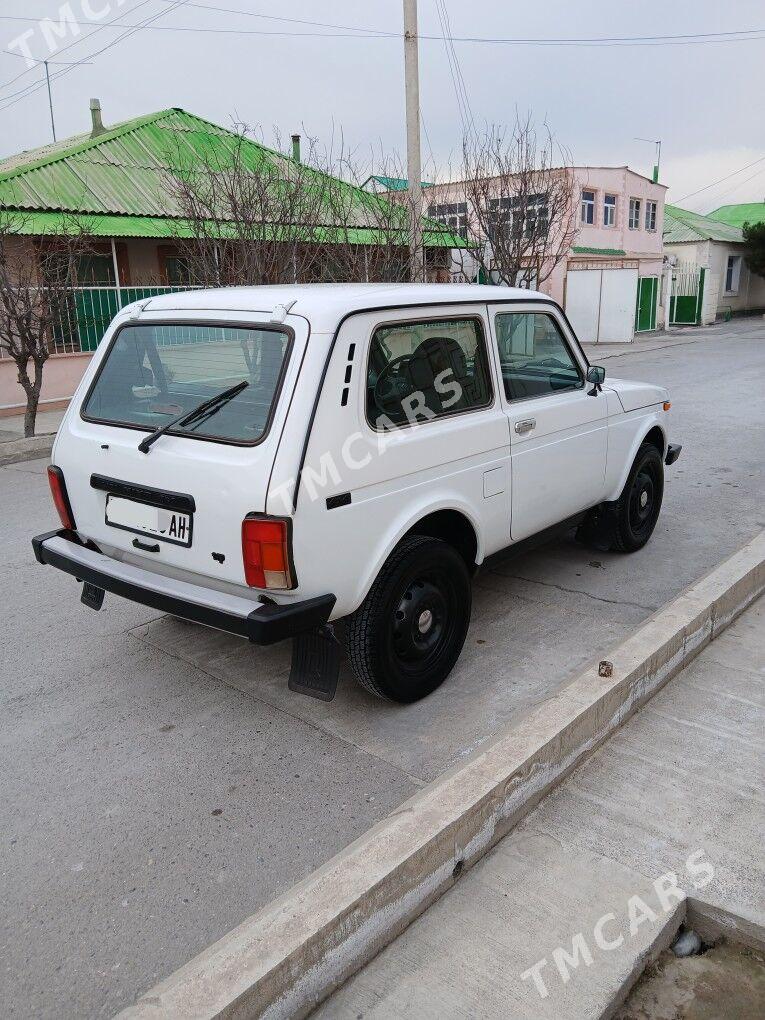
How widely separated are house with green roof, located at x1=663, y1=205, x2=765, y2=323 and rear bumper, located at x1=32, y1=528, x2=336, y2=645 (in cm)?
3303

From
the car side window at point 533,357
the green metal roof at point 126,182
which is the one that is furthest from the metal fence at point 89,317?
the car side window at point 533,357

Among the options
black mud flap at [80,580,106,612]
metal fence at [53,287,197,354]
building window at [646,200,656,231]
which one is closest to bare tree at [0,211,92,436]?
metal fence at [53,287,197,354]

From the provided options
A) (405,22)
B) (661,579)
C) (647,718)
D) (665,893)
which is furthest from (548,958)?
(405,22)

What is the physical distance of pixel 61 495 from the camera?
387cm

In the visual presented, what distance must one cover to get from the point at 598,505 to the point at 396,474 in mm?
2339

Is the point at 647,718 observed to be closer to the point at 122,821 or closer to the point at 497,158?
the point at 122,821

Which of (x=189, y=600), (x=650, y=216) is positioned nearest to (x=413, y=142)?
(x=189, y=600)

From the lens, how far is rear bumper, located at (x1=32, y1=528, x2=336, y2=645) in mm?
3029

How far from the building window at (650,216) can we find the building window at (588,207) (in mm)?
4241

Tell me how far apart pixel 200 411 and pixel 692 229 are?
3580 cm

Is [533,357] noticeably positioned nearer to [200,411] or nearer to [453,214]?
[200,411]

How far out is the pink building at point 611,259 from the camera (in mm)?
24984

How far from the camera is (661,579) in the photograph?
206 inches

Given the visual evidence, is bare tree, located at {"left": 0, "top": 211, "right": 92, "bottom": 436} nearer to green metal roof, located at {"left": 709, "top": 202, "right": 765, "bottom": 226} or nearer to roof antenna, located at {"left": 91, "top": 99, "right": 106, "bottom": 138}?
roof antenna, located at {"left": 91, "top": 99, "right": 106, "bottom": 138}
